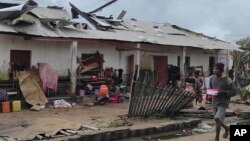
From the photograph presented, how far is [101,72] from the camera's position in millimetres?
19594

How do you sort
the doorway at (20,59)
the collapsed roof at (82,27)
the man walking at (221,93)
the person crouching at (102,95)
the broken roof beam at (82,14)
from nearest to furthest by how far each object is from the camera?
1. the man walking at (221,93)
2. the collapsed roof at (82,27)
3. the doorway at (20,59)
4. the person crouching at (102,95)
5. the broken roof beam at (82,14)

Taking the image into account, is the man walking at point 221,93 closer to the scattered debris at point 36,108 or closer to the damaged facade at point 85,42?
the scattered debris at point 36,108

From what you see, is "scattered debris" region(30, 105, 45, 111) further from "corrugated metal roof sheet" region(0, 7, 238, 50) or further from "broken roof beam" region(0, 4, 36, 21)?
"broken roof beam" region(0, 4, 36, 21)

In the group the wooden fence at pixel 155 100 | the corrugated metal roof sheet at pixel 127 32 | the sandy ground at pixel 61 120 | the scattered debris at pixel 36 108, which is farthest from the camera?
the corrugated metal roof sheet at pixel 127 32

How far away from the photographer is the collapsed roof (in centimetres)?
1539

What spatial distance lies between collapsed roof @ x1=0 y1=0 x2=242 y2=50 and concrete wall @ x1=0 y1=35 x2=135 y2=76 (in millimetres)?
838

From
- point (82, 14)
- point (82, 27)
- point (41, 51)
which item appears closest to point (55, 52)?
point (41, 51)

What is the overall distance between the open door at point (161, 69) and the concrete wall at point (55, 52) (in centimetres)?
248

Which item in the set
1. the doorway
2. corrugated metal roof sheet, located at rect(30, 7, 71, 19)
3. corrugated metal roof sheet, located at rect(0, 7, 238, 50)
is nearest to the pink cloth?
the doorway

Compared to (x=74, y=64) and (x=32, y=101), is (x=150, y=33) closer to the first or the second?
(x=74, y=64)

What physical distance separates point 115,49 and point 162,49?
3588 mm

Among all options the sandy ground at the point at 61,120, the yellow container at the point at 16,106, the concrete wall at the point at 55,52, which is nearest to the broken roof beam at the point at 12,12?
the concrete wall at the point at 55,52

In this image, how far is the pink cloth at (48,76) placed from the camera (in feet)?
54.2

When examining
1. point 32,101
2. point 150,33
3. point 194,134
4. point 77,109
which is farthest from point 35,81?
point 150,33
